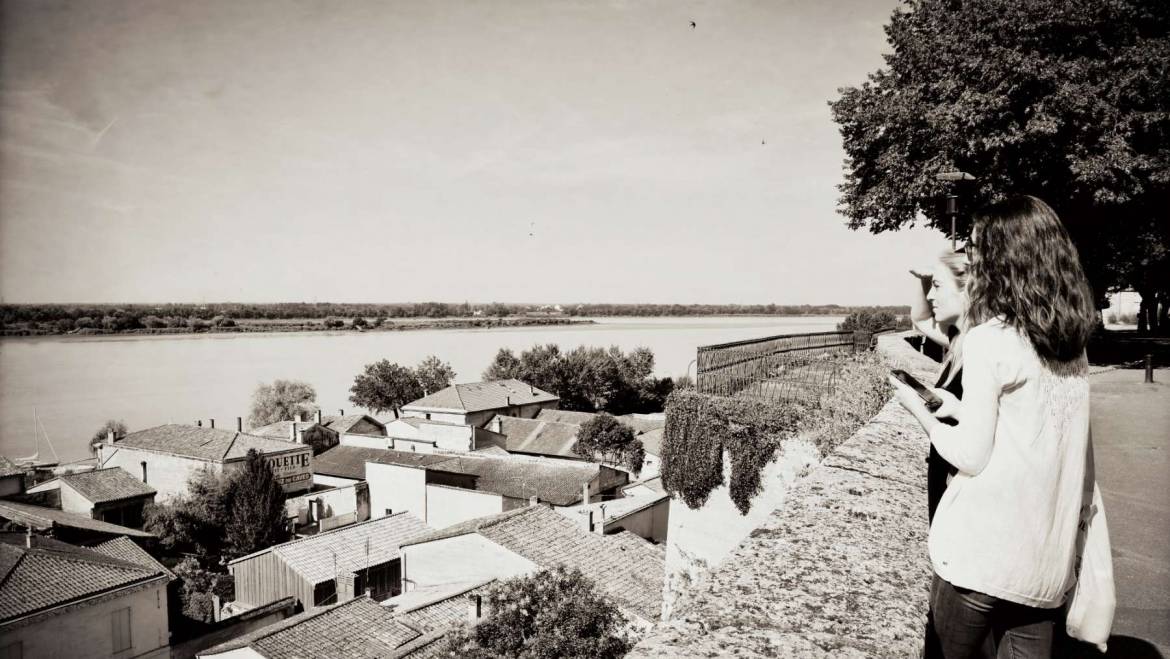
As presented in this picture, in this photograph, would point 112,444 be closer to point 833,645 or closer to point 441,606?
point 441,606

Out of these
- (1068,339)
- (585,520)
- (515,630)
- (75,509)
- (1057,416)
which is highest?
(1068,339)

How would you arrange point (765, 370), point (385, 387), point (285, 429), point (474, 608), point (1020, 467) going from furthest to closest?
point (385, 387) < point (285, 429) < point (474, 608) < point (765, 370) < point (1020, 467)

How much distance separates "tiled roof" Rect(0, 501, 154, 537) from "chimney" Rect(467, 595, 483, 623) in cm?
1671

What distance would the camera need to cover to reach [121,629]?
16422mm

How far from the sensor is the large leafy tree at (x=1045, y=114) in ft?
45.5

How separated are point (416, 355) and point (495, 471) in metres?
45.4

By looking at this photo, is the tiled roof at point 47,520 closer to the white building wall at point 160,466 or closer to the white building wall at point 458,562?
the white building wall at point 160,466

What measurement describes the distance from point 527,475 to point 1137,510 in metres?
30.3

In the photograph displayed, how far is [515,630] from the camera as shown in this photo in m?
11.7

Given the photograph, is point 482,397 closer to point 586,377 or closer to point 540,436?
point 540,436

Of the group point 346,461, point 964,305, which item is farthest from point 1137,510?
point 346,461

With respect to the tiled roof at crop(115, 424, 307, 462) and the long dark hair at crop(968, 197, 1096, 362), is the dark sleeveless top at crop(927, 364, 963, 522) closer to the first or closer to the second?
the long dark hair at crop(968, 197, 1096, 362)

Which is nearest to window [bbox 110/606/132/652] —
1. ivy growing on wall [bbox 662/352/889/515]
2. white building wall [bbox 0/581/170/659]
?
white building wall [bbox 0/581/170/659]

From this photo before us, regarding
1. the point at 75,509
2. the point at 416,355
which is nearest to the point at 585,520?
the point at 75,509
